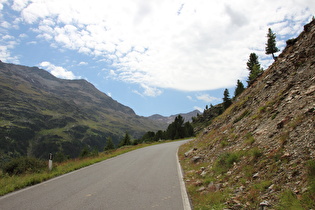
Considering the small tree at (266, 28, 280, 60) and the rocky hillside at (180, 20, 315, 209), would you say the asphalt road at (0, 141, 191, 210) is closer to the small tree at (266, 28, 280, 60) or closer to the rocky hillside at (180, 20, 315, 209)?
the rocky hillside at (180, 20, 315, 209)

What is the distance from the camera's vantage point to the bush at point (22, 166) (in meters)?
11.9

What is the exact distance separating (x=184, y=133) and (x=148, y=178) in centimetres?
7995

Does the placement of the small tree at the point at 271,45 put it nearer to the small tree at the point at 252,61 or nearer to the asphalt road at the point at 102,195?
the small tree at the point at 252,61

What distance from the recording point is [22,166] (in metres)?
12.1

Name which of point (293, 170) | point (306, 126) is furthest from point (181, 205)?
point (306, 126)

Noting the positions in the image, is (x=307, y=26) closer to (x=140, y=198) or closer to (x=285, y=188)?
(x=285, y=188)

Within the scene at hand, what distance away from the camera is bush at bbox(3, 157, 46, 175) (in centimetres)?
1187

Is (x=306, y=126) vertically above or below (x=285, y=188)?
above

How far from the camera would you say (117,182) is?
9453mm

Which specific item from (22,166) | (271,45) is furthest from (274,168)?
(271,45)

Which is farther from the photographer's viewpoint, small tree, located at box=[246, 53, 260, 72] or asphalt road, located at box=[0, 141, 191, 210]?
small tree, located at box=[246, 53, 260, 72]

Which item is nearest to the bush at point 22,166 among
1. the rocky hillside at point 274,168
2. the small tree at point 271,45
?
the rocky hillside at point 274,168

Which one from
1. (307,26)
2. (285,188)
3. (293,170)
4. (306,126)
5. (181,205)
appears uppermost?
(307,26)

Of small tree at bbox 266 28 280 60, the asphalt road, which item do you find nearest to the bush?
the asphalt road
